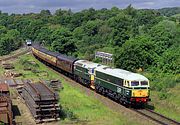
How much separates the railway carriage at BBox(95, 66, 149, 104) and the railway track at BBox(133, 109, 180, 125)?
0.97 m

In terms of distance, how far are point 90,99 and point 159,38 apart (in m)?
34.1

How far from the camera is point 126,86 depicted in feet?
113

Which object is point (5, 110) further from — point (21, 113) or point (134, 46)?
point (134, 46)

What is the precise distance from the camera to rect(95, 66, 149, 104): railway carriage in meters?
34.1

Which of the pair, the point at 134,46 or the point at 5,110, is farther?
the point at 134,46

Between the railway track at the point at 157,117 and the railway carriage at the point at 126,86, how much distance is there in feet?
3.18

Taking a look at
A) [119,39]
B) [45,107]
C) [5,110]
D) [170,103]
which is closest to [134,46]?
[170,103]

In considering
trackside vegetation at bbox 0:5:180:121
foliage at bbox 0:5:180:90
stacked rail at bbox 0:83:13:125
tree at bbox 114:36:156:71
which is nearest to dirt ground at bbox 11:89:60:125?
stacked rail at bbox 0:83:13:125

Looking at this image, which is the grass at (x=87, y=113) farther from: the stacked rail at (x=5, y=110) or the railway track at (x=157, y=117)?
the stacked rail at (x=5, y=110)

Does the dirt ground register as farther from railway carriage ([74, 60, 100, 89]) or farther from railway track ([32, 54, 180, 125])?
railway carriage ([74, 60, 100, 89])

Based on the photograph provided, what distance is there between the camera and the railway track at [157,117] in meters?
28.8

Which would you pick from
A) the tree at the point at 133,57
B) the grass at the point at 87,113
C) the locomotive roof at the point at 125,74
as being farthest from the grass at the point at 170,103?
the tree at the point at 133,57

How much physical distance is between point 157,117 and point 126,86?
4691 millimetres

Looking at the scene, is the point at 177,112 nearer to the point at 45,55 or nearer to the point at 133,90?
the point at 133,90
